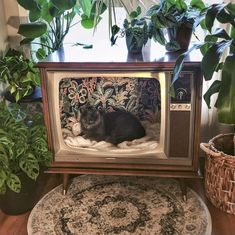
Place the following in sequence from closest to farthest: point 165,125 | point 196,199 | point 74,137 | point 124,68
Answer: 1. point 124,68
2. point 165,125
3. point 74,137
4. point 196,199

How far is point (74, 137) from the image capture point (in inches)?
64.1

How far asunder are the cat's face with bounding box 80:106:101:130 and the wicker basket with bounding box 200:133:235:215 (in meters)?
0.55

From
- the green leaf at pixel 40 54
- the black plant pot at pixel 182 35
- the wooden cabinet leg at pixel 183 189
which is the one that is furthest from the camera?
the green leaf at pixel 40 54

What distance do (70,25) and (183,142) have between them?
0.96 meters

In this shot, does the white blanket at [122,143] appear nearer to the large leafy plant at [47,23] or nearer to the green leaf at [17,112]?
the green leaf at [17,112]

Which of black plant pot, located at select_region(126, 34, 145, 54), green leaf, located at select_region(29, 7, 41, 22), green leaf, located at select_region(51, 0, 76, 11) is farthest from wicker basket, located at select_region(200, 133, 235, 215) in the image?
green leaf, located at select_region(29, 7, 41, 22)

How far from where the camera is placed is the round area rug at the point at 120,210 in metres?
1.55

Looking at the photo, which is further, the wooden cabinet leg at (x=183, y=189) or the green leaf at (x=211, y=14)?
the wooden cabinet leg at (x=183, y=189)

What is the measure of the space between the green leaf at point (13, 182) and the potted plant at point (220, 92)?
0.85m

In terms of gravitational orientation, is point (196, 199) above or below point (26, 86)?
below

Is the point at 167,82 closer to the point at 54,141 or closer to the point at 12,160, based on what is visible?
the point at 54,141

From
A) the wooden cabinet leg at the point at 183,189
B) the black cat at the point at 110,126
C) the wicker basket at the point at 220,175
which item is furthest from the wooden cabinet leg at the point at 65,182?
the wicker basket at the point at 220,175

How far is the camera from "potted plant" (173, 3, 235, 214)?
1.23 meters

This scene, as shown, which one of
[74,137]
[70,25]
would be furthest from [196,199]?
[70,25]
